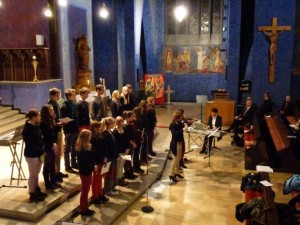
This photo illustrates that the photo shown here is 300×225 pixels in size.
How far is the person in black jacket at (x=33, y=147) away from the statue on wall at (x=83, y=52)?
9.90 metres

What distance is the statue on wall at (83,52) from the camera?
1538cm

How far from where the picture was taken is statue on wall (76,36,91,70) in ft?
50.4

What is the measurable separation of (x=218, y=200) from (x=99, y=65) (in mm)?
11244

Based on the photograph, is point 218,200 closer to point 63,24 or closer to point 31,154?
point 31,154

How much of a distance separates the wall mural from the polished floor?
9.91 m

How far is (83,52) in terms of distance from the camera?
15.5m

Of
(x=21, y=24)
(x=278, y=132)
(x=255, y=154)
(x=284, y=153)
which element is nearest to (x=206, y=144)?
(x=255, y=154)

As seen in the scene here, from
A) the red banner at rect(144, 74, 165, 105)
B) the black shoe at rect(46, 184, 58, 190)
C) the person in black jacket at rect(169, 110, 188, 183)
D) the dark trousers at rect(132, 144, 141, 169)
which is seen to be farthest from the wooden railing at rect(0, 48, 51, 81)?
the black shoe at rect(46, 184, 58, 190)

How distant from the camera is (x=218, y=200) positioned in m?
7.30

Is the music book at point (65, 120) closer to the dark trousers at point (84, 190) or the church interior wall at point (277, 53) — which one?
the dark trousers at point (84, 190)

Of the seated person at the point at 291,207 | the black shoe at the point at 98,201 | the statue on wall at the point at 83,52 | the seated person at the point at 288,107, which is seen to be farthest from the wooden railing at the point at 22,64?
the seated person at the point at 291,207

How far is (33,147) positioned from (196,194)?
140 inches

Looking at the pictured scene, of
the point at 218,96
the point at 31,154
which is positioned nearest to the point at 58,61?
the point at 218,96

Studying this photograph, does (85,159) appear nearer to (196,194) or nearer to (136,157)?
(136,157)
